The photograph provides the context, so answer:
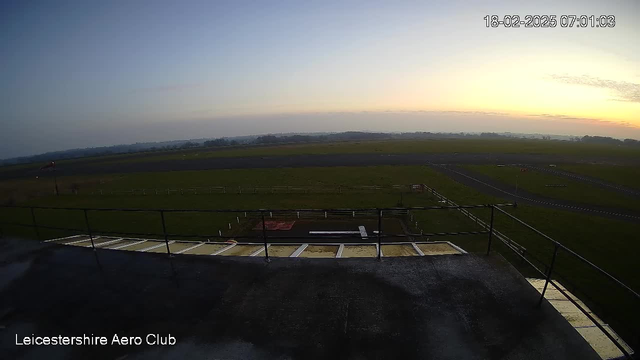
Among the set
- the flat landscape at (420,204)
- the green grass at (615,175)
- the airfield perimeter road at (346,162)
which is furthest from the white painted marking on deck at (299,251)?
the airfield perimeter road at (346,162)

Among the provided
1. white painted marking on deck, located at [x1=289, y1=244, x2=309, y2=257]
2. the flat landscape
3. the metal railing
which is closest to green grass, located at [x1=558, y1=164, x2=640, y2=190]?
the flat landscape

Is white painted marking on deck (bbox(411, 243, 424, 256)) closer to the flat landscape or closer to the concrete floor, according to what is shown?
the flat landscape

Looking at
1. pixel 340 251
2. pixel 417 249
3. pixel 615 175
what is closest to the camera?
pixel 340 251

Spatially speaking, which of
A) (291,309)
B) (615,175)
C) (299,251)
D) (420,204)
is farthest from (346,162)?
(291,309)

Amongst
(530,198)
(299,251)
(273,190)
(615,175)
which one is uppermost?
(299,251)

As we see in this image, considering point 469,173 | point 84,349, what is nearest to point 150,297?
point 84,349

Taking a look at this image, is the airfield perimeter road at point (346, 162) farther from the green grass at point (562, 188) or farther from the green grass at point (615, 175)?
the green grass at point (562, 188)

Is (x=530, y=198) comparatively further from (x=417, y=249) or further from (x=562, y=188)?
(x=417, y=249)

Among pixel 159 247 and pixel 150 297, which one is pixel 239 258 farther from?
pixel 159 247
